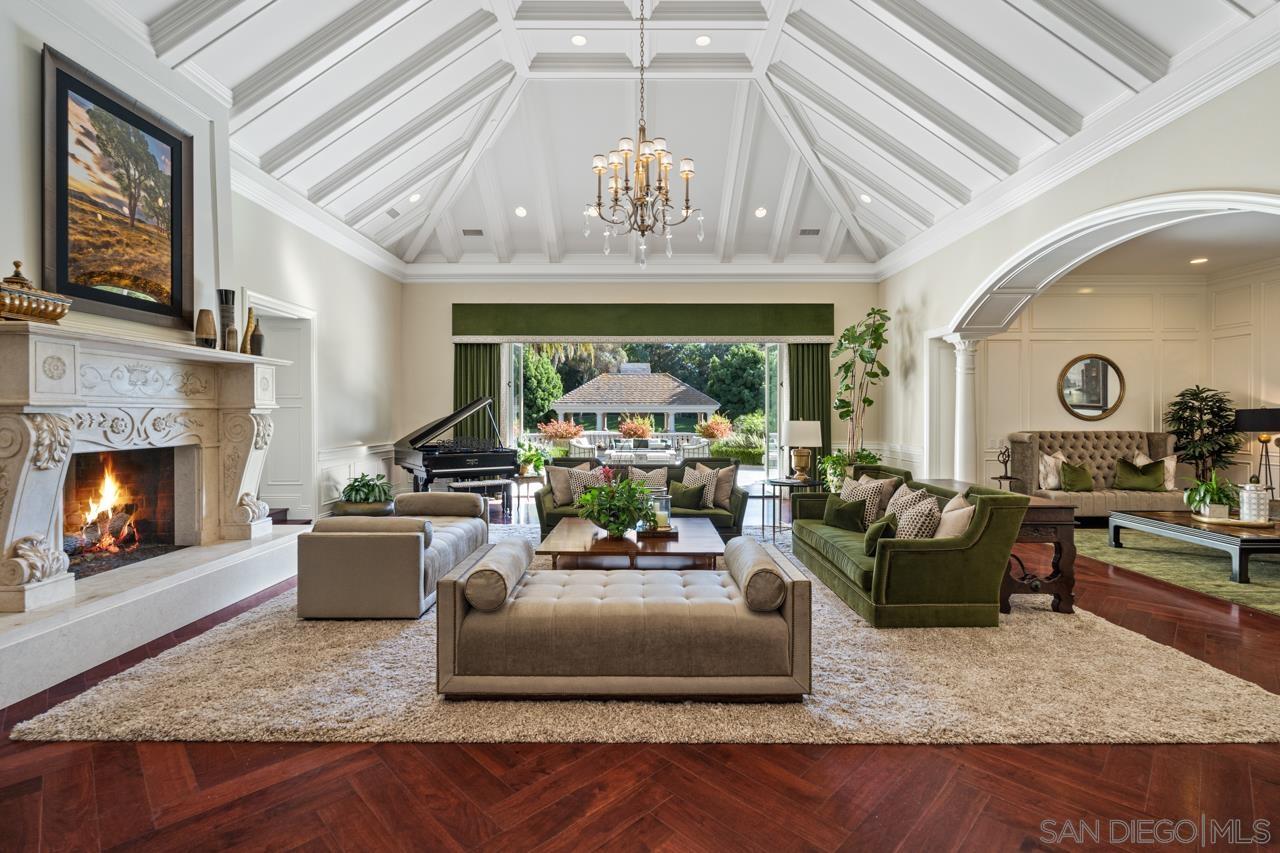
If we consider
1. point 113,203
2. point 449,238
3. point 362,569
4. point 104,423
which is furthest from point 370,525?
point 449,238

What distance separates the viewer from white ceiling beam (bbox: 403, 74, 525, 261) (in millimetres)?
6867

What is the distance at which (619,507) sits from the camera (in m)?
4.81

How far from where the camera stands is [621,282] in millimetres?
9625

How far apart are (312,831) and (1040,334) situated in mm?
9258

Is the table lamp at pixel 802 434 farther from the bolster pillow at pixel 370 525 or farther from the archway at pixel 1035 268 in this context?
the bolster pillow at pixel 370 525

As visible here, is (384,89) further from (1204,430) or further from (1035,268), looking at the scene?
(1204,430)

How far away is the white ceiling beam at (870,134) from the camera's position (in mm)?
6453

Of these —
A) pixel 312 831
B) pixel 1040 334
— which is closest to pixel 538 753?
pixel 312 831

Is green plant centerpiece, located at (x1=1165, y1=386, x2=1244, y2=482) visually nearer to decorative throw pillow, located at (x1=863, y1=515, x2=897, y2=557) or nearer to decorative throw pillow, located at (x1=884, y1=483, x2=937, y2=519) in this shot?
decorative throw pillow, located at (x1=884, y1=483, x2=937, y2=519)

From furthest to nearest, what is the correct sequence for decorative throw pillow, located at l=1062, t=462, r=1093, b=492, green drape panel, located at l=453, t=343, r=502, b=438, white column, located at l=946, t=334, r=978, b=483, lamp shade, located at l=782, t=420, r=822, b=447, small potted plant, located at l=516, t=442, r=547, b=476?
green drape panel, located at l=453, t=343, r=502, b=438, small potted plant, located at l=516, t=442, r=547, b=476, decorative throw pillow, located at l=1062, t=462, r=1093, b=492, lamp shade, located at l=782, t=420, r=822, b=447, white column, located at l=946, t=334, r=978, b=483

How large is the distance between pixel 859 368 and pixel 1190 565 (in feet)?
14.6

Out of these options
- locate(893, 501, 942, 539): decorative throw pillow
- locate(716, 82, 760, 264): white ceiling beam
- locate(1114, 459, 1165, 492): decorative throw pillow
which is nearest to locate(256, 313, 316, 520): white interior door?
locate(716, 82, 760, 264): white ceiling beam

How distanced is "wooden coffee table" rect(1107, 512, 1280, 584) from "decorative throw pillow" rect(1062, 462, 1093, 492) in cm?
170

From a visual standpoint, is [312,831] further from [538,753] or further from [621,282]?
[621,282]
